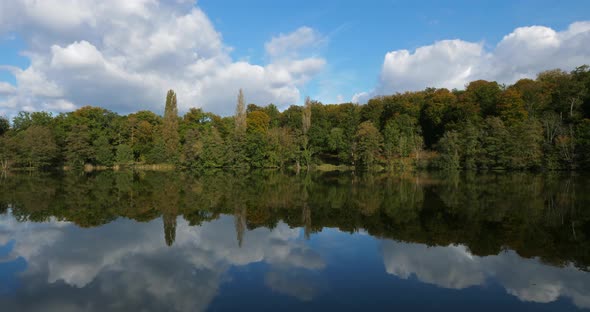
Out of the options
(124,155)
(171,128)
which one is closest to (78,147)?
(124,155)

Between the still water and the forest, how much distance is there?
37700 millimetres

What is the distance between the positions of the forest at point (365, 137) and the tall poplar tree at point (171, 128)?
18 centimetres

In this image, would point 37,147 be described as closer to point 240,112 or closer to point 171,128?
point 171,128

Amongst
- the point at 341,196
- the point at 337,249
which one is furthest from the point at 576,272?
the point at 341,196

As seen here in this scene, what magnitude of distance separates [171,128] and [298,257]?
57783mm

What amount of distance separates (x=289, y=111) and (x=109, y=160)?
141 feet

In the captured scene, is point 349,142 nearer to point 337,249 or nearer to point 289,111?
point 289,111

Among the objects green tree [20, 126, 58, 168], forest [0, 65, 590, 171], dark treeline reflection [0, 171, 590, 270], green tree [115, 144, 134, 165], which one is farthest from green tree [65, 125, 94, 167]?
dark treeline reflection [0, 171, 590, 270]

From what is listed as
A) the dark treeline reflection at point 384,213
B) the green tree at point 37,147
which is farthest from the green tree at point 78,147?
A: the dark treeline reflection at point 384,213

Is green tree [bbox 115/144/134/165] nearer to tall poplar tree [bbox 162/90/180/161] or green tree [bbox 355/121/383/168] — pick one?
tall poplar tree [bbox 162/90/180/161]

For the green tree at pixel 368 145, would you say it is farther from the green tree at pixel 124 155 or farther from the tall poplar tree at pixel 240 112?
the green tree at pixel 124 155

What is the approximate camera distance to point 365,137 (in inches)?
2190

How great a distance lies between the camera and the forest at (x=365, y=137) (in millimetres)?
48666

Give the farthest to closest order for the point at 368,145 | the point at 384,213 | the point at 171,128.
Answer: the point at 171,128, the point at 368,145, the point at 384,213
